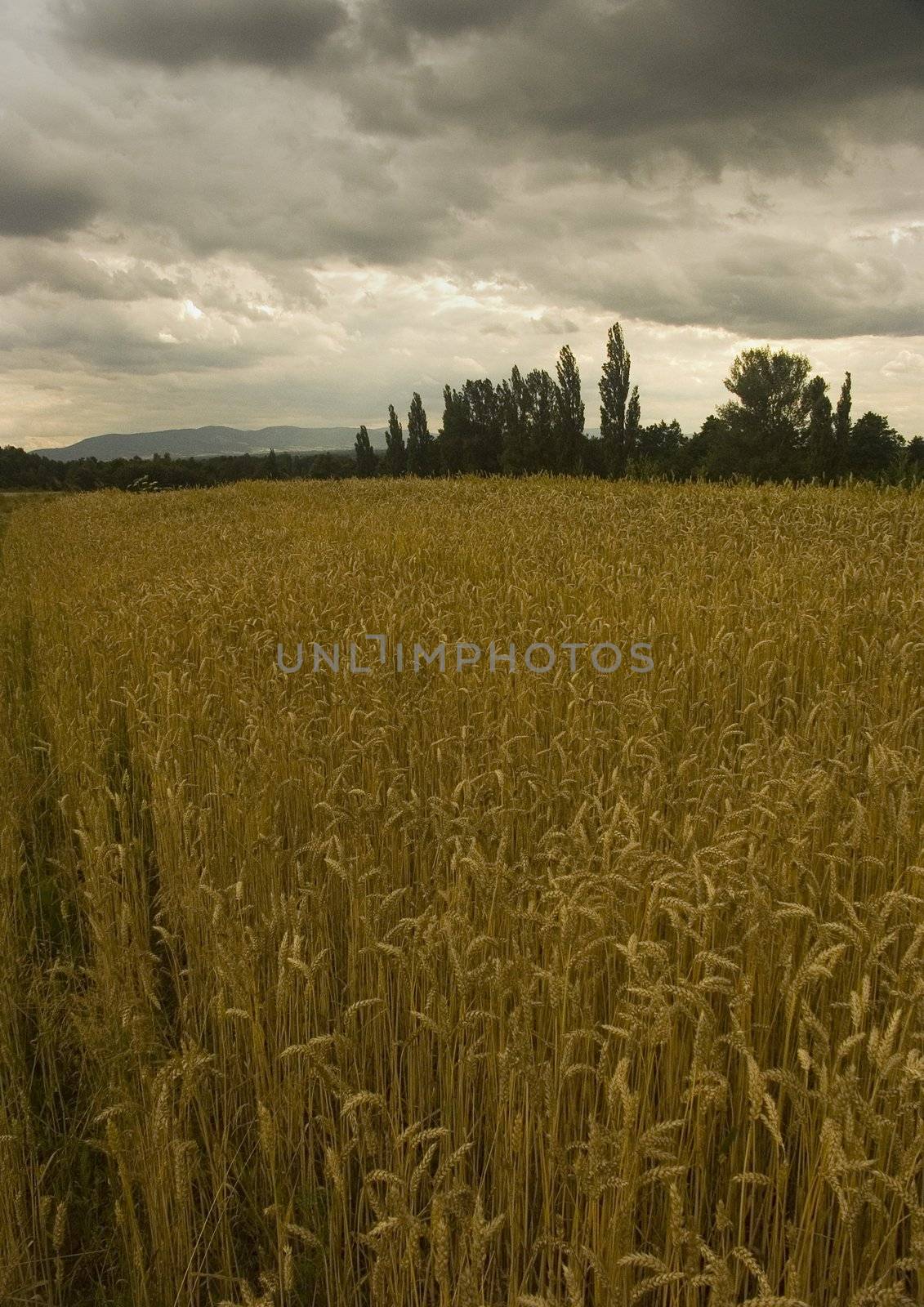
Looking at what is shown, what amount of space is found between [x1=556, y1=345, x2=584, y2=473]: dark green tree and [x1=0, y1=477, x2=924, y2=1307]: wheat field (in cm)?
4049

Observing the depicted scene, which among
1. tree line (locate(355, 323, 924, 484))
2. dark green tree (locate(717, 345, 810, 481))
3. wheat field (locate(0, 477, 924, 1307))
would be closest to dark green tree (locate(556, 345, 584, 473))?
tree line (locate(355, 323, 924, 484))

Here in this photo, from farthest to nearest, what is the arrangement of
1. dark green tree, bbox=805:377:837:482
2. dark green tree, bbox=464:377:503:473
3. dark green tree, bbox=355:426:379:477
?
1. dark green tree, bbox=355:426:379:477
2. dark green tree, bbox=464:377:503:473
3. dark green tree, bbox=805:377:837:482

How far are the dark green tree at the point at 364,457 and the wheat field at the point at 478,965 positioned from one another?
54610mm

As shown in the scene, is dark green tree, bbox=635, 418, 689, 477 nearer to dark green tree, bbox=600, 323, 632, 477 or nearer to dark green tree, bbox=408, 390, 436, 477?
dark green tree, bbox=600, 323, 632, 477

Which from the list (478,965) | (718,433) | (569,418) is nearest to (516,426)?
(569,418)

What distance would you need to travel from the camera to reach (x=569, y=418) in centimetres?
4750

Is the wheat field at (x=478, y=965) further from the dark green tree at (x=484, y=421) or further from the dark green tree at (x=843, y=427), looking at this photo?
the dark green tree at (x=484, y=421)

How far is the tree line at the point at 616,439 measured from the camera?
43719 mm

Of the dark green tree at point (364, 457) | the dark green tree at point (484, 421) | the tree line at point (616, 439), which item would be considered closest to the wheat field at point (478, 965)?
the tree line at point (616, 439)

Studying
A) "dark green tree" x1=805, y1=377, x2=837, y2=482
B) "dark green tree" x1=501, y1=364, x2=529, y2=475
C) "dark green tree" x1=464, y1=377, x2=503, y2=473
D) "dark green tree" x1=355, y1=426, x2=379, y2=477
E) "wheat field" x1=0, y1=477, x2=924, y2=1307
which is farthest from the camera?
"dark green tree" x1=355, y1=426, x2=379, y2=477

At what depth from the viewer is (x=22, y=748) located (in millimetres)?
5371

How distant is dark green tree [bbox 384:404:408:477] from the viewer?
57.2 m

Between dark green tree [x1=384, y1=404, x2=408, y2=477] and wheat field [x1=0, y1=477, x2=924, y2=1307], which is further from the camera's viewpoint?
dark green tree [x1=384, y1=404, x2=408, y2=477]

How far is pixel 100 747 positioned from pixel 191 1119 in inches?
90.0
